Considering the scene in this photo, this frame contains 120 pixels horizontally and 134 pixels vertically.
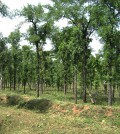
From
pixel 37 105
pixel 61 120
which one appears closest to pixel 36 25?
pixel 37 105

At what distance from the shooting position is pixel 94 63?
4731cm

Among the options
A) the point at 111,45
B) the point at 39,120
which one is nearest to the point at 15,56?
the point at 111,45

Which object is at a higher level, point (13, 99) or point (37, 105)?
point (13, 99)

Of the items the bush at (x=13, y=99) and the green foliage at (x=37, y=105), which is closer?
the green foliage at (x=37, y=105)

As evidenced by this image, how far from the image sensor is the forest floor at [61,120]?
17.4 meters

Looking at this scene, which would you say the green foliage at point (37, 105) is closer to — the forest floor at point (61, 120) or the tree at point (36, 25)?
the forest floor at point (61, 120)

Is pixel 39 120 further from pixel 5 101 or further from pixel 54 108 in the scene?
pixel 5 101

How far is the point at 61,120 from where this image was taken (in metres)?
20.3

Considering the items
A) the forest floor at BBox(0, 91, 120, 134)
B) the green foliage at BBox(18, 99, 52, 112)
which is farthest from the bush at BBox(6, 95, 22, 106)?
the forest floor at BBox(0, 91, 120, 134)

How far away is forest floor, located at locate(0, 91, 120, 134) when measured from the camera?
17.4 metres

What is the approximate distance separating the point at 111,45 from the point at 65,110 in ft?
34.5

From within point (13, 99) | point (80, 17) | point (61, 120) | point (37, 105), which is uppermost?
point (80, 17)

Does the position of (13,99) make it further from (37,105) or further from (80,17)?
(80,17)

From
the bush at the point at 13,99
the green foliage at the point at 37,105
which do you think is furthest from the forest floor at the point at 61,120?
the bush at the point at 13,99
